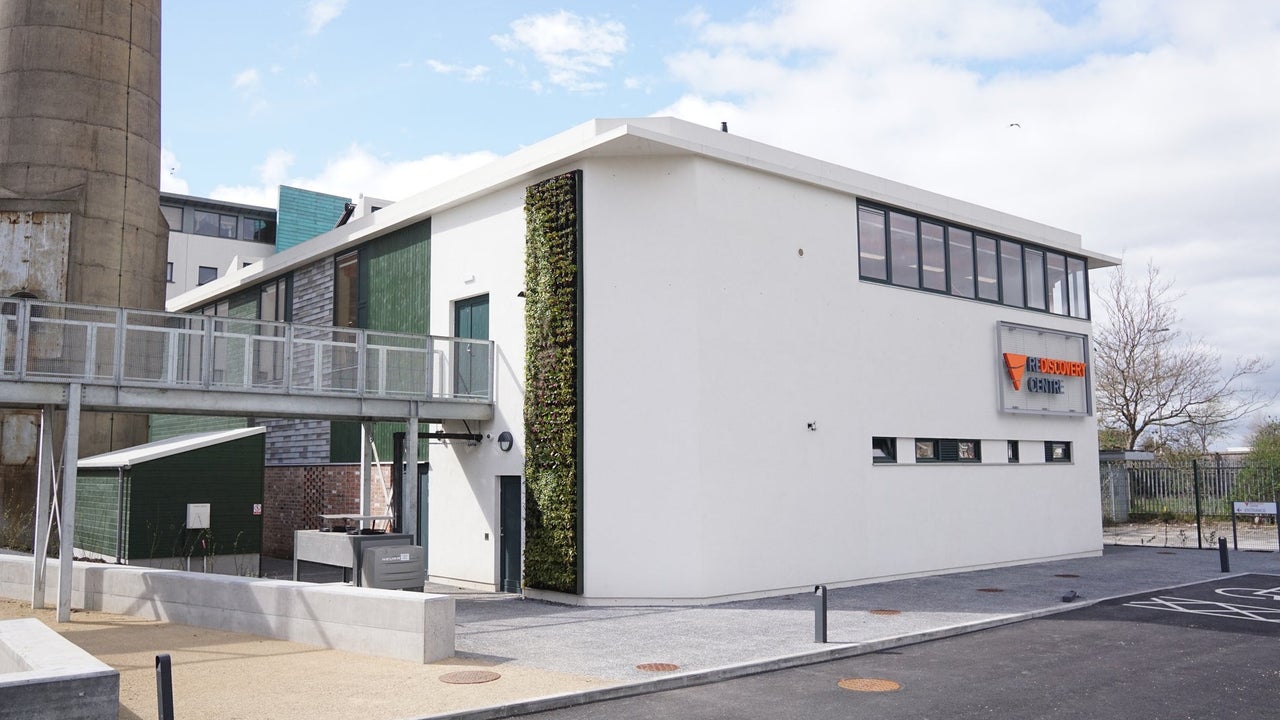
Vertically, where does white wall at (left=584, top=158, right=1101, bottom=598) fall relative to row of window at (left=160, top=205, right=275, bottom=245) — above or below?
below

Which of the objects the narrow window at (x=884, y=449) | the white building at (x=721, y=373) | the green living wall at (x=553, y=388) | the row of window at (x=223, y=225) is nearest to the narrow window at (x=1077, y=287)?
the white building at (x=721, y=373)

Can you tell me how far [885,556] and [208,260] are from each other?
43957 mm

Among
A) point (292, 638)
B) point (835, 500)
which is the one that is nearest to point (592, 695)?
point (292, 638)

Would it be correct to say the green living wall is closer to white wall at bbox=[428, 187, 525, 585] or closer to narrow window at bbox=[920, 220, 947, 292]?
white wall at bbox=[428, 187, 525, 585]

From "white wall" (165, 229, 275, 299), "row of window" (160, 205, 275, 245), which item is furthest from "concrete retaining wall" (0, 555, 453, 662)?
"row of window" (160, 205, 275, 245)

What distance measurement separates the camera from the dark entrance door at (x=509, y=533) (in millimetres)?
17453

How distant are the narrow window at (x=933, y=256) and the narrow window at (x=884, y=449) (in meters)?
3.54

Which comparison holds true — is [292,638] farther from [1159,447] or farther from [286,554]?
[1159,447]

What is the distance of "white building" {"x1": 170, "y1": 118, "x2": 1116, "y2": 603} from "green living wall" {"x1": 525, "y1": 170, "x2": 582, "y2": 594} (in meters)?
0.05

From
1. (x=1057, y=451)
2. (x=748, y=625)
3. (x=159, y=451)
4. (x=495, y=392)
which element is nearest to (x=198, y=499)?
(x=159, y=451)

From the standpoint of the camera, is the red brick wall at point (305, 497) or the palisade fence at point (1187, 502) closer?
the red brick wall at point (305, 497)

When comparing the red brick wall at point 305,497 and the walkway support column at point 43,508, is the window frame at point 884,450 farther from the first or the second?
the walkway support column at point 43,508

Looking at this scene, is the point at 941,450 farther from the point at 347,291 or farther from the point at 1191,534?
the point at 347,291

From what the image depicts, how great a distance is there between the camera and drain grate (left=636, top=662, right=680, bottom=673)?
10.1m
